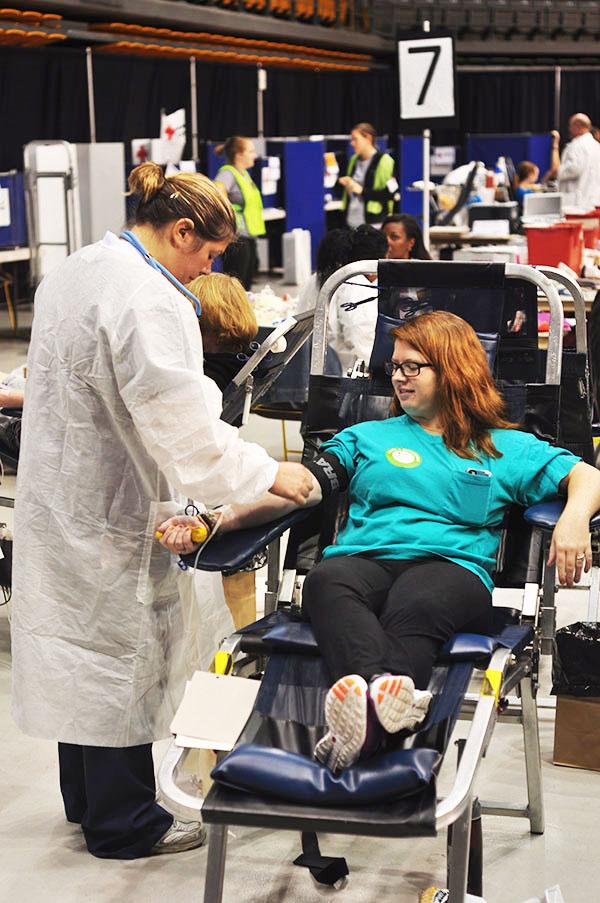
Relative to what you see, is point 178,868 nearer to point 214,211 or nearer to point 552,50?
point 214,211

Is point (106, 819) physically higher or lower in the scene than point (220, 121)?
lower

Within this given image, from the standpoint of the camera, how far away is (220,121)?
1316 centimetres

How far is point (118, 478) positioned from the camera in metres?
2.30

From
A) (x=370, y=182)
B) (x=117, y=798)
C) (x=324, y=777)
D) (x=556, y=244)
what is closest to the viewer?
(x=324, y=777)

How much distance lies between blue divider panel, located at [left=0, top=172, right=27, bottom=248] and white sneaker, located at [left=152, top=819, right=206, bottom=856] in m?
6.55

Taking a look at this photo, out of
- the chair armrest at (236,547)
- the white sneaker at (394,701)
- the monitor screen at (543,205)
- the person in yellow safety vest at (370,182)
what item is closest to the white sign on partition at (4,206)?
the person in yellow safety vest at (370,182)

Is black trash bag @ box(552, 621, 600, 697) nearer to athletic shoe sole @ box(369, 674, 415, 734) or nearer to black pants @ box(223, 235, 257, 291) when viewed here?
athletic shoe sole @ box(369, 674, 415, 734)

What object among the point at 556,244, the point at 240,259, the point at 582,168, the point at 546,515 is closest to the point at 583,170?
the point at 582,168

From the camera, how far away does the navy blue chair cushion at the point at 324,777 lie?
1747mm

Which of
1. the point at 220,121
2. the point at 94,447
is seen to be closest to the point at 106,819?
the point at 94,447

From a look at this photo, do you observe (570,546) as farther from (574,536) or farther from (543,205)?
(543,205)

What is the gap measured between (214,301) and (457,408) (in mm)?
983

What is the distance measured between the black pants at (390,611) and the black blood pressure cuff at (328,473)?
0.17 metres

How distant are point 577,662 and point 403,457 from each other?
2.07 feet
